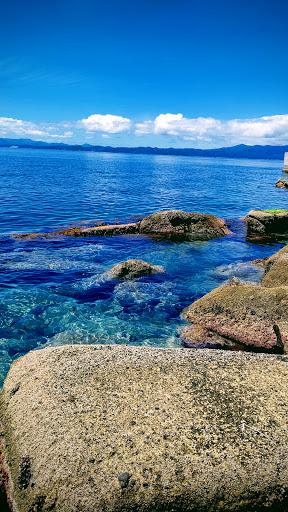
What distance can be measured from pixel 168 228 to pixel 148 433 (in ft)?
94.5

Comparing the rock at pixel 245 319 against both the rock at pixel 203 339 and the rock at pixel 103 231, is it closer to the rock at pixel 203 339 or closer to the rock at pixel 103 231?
the rock at pixel 203 339

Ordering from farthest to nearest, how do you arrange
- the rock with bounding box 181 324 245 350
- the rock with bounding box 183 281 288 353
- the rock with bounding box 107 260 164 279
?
the rock with bounding box 107 260 164 279 → the rock with bounding box 181 324 245 350 → the rock with bounding box 183 281 288 353

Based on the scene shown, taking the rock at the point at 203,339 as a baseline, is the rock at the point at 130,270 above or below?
above

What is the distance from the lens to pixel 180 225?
118 ft

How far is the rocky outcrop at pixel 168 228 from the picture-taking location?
35062mm

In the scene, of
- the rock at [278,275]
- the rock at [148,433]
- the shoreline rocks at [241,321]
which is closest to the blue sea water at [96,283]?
the shoreline rocks at [241,321]

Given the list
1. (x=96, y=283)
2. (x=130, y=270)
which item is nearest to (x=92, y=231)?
(x=130, y=270)

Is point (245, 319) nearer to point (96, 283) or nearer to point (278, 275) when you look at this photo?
point (278, 275)

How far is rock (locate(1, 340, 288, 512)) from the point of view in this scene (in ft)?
22.1

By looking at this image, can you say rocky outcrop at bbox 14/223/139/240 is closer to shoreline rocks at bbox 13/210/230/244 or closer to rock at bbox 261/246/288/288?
shoreline rocks at bbox 13/210/230/244

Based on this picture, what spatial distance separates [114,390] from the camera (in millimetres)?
8891

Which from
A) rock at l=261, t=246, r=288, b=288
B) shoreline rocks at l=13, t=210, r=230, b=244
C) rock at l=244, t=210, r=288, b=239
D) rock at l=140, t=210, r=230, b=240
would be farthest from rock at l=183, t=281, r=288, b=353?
rock at l=244, t=210, r=288, b=239

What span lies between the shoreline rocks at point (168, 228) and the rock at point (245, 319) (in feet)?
63.5

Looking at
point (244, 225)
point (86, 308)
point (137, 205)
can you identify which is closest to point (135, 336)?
point (86, 308)
